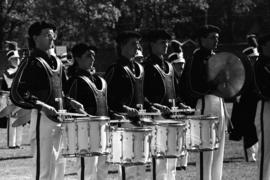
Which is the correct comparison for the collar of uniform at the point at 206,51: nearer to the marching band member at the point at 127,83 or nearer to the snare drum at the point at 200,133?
the marching band member at the point at 127,83

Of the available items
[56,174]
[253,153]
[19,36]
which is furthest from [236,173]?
[19,36]

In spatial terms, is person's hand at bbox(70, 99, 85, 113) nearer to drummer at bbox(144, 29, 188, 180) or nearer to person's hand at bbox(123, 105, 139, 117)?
person's hand at bbox(123, 105, 139, 117)

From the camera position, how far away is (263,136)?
9453mm

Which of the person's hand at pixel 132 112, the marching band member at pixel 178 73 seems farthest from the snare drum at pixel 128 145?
the marching band member at pixel 178 73

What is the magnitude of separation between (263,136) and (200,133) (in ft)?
2.66

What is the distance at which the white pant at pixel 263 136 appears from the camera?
31.0ft

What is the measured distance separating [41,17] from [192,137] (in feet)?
130

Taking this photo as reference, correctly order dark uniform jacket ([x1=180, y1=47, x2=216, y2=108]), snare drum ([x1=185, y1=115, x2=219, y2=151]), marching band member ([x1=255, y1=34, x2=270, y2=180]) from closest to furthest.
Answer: snare drum ([x1=185, y1=115, x2=219, y2=151]), marching band member ([x1=255, y1=34, x2=270, y2=180]), dark uniform jacket ([x1=180, y1=47, x2=216, y2=108])

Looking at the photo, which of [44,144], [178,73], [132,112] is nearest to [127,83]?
[132,112]

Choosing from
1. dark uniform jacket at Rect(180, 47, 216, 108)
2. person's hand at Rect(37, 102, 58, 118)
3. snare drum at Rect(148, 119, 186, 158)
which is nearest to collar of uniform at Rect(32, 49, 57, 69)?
person's hand at Rect(37, 102, 58, 118)

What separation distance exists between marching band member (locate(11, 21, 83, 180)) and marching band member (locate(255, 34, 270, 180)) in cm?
239

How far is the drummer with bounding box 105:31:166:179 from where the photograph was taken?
9406 mm

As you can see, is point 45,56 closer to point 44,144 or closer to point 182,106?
point 44,144

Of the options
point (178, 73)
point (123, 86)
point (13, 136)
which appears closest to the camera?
point (123, 86)
